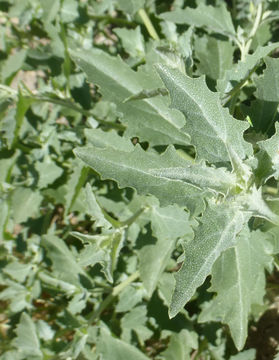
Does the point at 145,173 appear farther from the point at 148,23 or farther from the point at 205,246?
the point at 148,23

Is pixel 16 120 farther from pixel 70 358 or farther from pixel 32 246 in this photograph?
pixel 70 358

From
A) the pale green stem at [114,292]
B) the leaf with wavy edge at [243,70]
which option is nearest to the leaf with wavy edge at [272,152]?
the leaf with wavy edge at [243,70]

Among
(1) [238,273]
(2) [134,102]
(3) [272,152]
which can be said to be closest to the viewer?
(3) [272,152]

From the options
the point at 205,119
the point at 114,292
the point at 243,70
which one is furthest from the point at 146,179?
the point at 114,292

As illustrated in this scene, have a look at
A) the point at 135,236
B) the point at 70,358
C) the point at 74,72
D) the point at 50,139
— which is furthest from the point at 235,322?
the point at 74,72

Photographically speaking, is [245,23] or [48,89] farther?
[245,23]

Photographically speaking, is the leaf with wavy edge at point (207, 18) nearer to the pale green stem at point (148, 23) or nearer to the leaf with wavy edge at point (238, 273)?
the pale green stem at point (148, 23)
